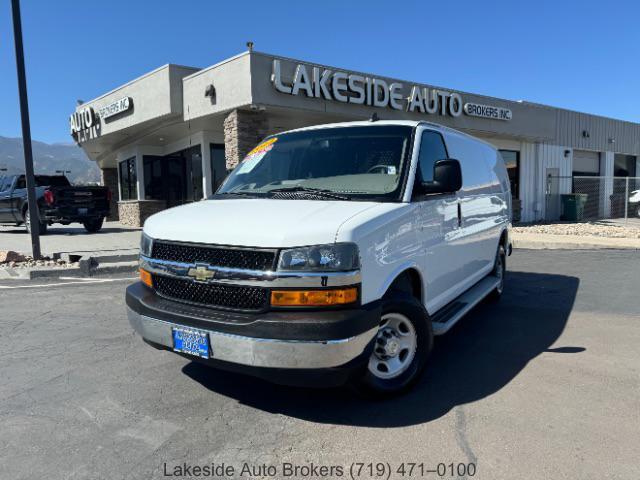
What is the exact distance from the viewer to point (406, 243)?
3.53 metres

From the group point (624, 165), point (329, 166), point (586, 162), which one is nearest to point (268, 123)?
point (329, 166)

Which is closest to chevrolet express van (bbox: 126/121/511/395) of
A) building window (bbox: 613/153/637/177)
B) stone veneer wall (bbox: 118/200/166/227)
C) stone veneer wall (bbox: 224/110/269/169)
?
stone veneer wall (bbox: 224/110/269/169)

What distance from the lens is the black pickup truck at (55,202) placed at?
15.8m

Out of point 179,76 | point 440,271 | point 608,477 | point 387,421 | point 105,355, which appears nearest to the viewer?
point 608,477

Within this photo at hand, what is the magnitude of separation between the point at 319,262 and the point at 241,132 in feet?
34.4

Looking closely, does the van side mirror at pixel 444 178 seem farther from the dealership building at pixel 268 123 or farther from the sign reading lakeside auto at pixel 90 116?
the sign reading lakeside auto at pixel 90 116

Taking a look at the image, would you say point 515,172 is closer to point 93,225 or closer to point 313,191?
point 93,225

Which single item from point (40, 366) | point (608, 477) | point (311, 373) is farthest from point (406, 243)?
point (40, 366)

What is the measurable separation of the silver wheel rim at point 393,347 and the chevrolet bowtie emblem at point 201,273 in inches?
47.9

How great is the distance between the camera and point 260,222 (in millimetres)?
3117

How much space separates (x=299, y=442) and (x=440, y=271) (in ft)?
6.58

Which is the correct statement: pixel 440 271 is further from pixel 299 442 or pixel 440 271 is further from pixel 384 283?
pixel 299 442

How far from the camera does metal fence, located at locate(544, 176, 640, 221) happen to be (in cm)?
2222

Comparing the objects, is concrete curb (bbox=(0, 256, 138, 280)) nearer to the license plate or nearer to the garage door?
the license plate
